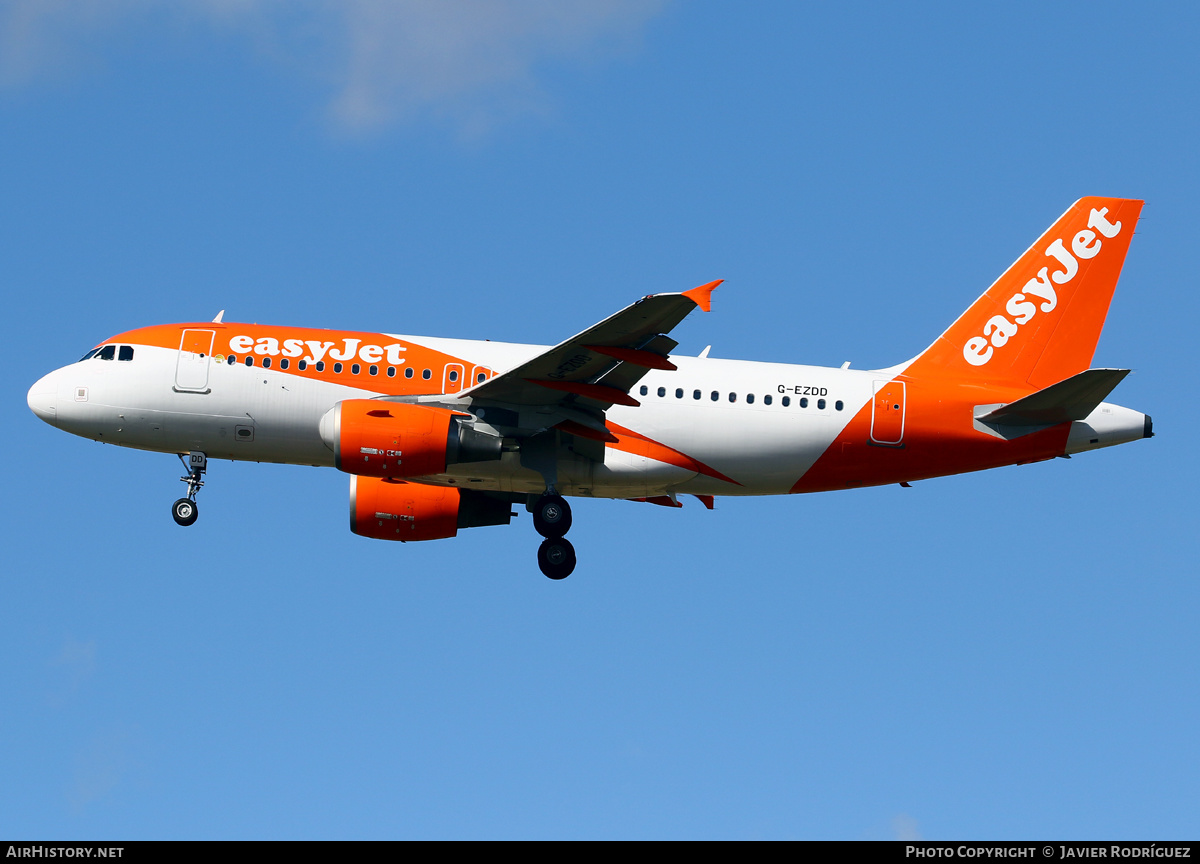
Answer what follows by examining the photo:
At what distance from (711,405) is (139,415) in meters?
13.5

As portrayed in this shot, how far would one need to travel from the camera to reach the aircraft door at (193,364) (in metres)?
33.1

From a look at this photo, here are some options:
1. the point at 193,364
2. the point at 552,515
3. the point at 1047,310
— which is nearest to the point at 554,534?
the point at 552,515

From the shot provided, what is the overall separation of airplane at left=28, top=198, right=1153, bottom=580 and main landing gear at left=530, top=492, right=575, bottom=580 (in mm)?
41

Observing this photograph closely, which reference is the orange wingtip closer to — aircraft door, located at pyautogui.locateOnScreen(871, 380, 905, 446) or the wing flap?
the wing flap

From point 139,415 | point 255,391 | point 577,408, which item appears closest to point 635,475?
point 577,408

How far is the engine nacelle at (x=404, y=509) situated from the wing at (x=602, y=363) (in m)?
4.29

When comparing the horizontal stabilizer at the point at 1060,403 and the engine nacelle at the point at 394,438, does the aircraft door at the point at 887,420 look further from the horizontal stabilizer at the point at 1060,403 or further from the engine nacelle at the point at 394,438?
the engine nacelle at the point at 394,438

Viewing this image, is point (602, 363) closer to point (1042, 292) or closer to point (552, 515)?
point (552, 515)

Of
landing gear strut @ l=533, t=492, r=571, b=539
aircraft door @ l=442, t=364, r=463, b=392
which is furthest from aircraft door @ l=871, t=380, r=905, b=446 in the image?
aircraft door @ l=442, t=364, r=463, b=392

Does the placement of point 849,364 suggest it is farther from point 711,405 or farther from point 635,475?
point 635,475

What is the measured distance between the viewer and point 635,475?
3334 cm

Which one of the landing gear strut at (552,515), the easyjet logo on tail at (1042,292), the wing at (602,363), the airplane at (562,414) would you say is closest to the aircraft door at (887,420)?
the airplane at (562,414)
